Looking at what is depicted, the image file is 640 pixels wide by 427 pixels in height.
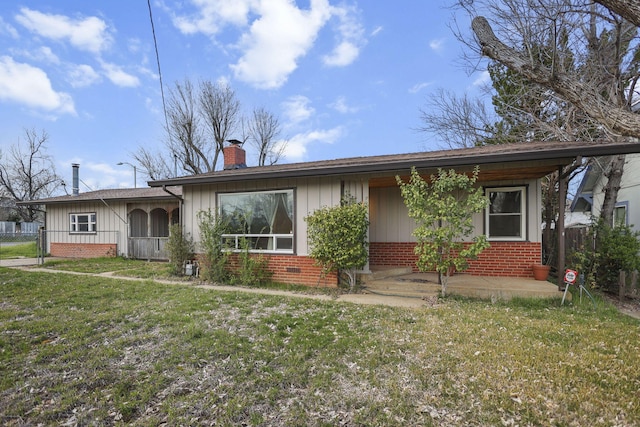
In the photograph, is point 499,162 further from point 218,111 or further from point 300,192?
point 218,111

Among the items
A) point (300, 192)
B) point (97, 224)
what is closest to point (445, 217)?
point (300, 192)

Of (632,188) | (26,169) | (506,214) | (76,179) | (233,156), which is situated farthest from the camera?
(26,169)

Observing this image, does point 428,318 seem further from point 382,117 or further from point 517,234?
point 382,117

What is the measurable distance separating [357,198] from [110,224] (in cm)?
1251

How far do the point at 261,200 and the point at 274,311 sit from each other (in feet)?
10.9

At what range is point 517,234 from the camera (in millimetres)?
7480

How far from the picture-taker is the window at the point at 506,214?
7434mm

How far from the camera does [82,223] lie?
1453 cm

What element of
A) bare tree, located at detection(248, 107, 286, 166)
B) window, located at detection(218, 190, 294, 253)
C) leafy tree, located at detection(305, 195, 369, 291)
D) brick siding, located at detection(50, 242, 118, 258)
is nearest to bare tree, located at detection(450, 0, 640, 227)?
leafy tree, located at detection(305, 195, 369, 291)

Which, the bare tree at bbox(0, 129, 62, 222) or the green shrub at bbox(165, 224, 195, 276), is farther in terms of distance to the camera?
the bare tree at bbox(0, 129, 62, 222)

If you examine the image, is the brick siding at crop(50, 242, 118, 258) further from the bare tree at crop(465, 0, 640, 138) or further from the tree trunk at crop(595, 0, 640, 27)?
the tree trunk at crop(595, 0, 640, 27)

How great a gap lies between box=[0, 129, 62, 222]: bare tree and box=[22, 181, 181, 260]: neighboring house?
766 inches

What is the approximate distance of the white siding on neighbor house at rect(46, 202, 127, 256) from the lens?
45.3ft

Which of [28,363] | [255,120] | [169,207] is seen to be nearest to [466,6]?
[28,363]
